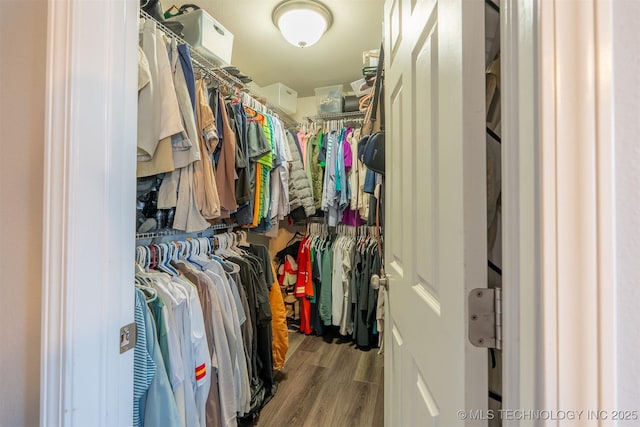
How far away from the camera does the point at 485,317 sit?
37cm

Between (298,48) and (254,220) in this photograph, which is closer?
(254,220)

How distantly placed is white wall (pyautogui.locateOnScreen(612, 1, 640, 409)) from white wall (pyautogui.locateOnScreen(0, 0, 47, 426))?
93cm

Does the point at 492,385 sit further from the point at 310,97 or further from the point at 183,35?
the point at 310,97

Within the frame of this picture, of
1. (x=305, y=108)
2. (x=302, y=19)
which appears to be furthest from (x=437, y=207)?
(x=305, y=108)

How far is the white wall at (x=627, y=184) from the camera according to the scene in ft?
0.83

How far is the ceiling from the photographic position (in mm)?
1668

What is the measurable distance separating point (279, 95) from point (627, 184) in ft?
8.63

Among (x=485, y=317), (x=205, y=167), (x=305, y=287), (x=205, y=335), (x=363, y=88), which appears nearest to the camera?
(x=485, y=317)

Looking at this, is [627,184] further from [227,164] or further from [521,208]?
[227,164]

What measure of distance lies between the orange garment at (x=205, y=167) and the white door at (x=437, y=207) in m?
0.86

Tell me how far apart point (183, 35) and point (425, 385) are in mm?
1921

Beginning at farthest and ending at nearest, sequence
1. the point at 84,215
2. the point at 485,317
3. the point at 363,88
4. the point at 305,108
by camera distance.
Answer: the point at 305,108
the point at 363,88
the point at 84,215
the point at 485,317

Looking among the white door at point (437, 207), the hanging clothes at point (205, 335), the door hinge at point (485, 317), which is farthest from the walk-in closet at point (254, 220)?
the door hinge at point (485, 317)

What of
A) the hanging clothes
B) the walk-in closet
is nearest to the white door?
the walk-in closet
